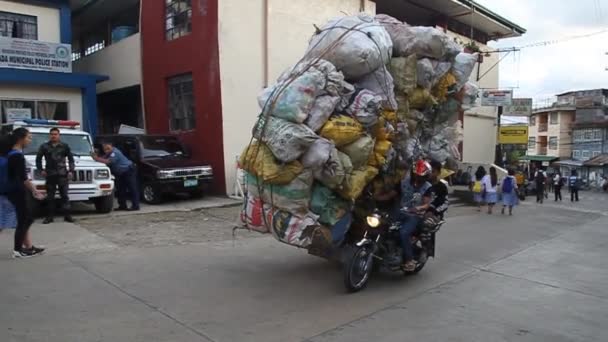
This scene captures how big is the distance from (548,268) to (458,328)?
12.1 ft

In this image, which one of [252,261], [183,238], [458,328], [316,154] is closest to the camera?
[458,328]

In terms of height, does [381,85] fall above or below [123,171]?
above

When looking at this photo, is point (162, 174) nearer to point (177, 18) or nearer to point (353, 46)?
point (177, 18)

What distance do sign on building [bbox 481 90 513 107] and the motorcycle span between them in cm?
1768

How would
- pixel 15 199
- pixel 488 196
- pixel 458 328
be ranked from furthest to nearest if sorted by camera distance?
pixel 488 196 → pixel 15 199 → pixel 458 328

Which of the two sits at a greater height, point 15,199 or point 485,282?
point 15,199

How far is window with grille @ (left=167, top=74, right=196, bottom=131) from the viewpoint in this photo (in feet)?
50.5

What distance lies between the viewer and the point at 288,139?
5168 millimetres

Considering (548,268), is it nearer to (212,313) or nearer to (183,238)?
(212,313)

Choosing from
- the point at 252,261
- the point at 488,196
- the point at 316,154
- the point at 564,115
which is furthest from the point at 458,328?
the point at 564,115

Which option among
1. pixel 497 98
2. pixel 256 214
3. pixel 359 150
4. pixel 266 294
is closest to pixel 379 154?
pixel 359 150

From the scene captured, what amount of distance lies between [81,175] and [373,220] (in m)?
6.86

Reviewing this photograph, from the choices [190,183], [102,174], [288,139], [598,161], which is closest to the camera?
[288,139]

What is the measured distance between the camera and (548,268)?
25.2ft
